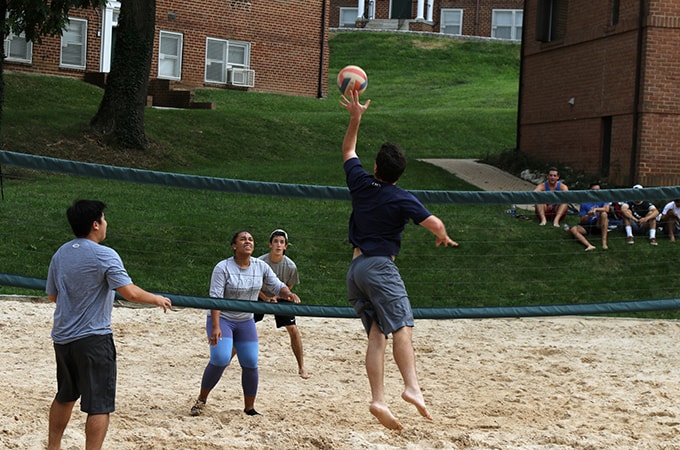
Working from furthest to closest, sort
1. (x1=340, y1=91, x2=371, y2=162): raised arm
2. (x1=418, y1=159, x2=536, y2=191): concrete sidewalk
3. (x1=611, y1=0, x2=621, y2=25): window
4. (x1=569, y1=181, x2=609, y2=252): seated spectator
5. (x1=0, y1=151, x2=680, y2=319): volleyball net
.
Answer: (x1=418, y1=159, x2=536, y2=191): concrete sidewalk, (x1=611, y1=0, x2=621, y2=25): window, (x1=569, y1=181, x2=609, y2=252): seated spectator, (x1=0, y1=151, x2=680, y2=319): volleyball net, (x1=340, y1=91, x2=371, y2=162): raised arm

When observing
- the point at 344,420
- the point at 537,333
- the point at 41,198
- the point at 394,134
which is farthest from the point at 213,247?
the point at 394,134

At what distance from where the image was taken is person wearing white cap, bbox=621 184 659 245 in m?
17.6

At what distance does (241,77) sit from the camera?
38.5 m

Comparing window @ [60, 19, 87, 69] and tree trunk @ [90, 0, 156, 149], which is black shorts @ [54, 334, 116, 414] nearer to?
tree trunk @ [90, 0, 156, 149]

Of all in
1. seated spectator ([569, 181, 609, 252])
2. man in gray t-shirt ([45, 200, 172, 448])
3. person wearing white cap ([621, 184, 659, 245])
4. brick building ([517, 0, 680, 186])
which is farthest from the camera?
brick building ([517, 0, 680, 186])

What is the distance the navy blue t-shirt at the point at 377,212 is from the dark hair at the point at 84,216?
5.62 feet

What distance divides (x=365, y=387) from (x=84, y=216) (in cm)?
453

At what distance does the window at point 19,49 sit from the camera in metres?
32.8

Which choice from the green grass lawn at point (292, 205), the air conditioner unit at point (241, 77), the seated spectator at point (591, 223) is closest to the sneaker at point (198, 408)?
the green grass lawn at point (292, 205)

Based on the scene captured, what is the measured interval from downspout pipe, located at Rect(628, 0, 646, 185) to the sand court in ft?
29.5

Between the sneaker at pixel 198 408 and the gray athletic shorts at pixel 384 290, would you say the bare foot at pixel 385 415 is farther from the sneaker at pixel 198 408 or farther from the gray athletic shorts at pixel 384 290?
the sneaker at pixel 198 408

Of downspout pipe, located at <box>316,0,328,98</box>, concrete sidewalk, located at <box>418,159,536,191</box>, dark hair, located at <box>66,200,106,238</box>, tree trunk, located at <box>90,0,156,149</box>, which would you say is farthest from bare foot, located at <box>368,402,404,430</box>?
downspout pipe, located at <box>316,0,328,98</box>

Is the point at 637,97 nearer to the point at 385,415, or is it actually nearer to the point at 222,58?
the point at 385,415

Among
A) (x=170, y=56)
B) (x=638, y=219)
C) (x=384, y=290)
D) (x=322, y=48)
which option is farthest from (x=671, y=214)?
(x=322, y=48)
